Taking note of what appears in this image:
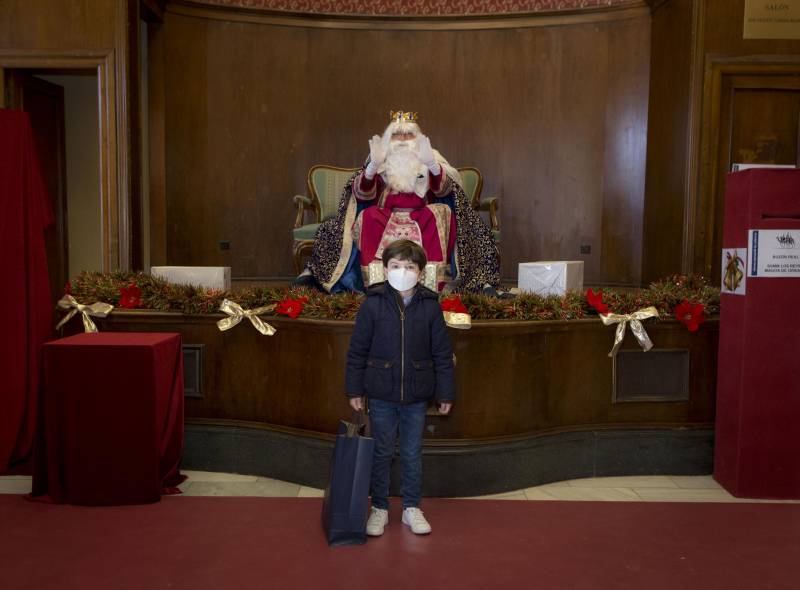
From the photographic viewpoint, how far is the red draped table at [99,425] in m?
3.29

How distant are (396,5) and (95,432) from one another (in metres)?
5.29

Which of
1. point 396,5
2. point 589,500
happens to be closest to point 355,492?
point 589,500

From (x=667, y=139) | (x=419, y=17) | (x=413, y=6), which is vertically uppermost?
(x=413, y=6)

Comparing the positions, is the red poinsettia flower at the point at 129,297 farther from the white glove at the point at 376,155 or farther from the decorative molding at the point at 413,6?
the decorative molding at the point at 413,6

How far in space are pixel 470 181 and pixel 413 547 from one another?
4276mm

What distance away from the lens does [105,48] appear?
516 cm

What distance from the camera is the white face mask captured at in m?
2.95

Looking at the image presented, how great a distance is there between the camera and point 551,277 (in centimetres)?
431

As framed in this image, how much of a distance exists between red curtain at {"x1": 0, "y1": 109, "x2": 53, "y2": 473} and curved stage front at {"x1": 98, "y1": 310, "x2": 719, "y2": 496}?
415 millimetres

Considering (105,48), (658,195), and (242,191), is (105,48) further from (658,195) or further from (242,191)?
(658,195)

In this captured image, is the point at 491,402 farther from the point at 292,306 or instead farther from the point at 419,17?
the point at 419,17

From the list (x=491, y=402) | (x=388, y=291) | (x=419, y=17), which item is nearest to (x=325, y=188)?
(x=419, y=17)

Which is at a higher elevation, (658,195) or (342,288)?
(658,195)

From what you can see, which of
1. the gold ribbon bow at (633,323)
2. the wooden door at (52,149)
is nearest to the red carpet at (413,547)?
the gold ribbon bow at (633,323)
